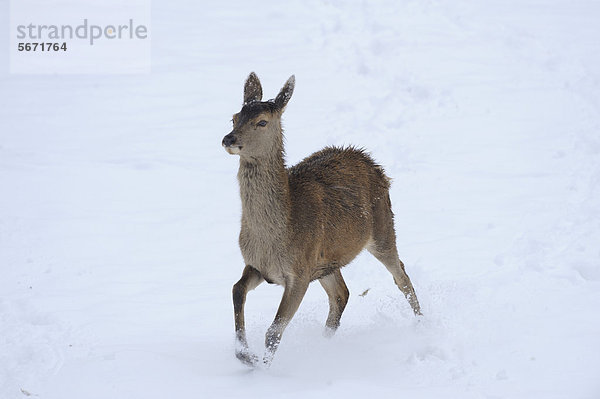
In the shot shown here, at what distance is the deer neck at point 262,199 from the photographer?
19.2 feet

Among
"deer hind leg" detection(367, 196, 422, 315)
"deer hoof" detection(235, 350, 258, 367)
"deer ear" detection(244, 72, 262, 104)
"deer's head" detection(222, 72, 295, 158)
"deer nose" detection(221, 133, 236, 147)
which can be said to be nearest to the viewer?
"deer nose" detection(221, 133, 236, 147)

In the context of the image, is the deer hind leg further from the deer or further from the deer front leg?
the deer front leg

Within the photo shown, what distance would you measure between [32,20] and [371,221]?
1171 centimetres

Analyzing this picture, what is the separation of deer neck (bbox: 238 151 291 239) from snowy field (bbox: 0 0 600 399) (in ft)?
3.74

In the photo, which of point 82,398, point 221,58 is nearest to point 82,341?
point 82,398

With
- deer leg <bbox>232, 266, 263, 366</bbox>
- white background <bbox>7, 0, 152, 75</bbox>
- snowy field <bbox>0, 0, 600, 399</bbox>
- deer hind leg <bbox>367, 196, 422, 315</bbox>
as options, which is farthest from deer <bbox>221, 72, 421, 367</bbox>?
white background <bbox>7, 0, 152, 75</bbox>

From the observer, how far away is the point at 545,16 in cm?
1636

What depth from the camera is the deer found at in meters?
5.82

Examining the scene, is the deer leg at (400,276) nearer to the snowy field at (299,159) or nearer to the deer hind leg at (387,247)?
the deer hind leg at (387,247)

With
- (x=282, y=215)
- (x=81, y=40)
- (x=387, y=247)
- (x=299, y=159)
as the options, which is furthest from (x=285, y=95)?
(x=81, y=40)

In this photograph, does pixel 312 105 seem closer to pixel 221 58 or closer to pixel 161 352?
pixel 221 58

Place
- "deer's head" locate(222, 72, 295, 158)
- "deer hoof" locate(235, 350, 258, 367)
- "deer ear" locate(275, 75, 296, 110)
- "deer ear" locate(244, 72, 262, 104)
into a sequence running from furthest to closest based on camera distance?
"deer ear" locate(244, 72, 262, 104), "deer ear" locate(275, 75, 296, 110), "deer hoof" locate(235, 350, 258, 367), "deer's head" locate(222, 72, 295, 158)

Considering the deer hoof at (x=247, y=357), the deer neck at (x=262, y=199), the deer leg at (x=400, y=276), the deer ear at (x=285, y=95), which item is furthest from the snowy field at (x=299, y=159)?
the deer ear at (x=285, y=95)

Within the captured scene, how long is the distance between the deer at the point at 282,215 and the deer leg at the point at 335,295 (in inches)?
2.8
